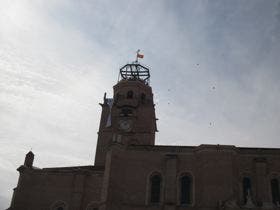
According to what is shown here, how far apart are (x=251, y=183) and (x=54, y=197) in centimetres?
1769

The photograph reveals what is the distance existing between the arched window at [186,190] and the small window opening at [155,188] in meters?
1.81

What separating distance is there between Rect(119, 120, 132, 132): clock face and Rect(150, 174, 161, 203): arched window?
13330mm

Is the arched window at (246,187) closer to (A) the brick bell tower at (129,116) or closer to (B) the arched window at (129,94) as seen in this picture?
(A) the brick bell tower at (129,116)

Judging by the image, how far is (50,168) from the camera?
36.2m

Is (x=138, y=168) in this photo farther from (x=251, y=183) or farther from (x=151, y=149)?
(x=251, y=183)

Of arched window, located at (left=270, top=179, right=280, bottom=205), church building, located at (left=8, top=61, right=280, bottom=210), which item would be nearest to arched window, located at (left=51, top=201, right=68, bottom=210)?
church building, located at (left=8, top=61, right=280, bottom=210)

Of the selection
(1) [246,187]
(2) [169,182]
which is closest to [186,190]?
(2) [169,182]

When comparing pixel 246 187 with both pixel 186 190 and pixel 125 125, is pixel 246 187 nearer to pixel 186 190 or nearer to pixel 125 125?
pixel 186 190

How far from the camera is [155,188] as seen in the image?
94.9 feet

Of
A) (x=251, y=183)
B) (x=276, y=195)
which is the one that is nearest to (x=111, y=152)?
(x=251, y=183)

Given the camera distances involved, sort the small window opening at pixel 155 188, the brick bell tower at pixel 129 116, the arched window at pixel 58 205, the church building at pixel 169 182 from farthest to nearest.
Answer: the brick bell tower at pixel 129 116, the arched window at pixel 58 205, the small window opening at pixel 155 188, the church building at pixel 169 182

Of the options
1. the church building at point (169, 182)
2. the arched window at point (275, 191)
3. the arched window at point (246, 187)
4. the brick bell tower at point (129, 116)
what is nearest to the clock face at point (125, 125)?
the brick bell tower at point (129, 116)

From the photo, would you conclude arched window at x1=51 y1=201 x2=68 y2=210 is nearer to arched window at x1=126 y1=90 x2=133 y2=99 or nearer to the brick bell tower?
the brick bell tower

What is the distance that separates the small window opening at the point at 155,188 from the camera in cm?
2850
